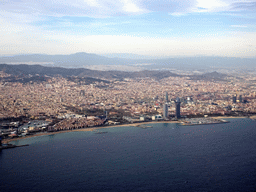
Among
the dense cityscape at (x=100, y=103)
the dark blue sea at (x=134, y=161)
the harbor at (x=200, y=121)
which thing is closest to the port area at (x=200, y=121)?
the harbor at (x=200, y=121)

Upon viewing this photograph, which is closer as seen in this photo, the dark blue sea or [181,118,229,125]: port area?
the dark blue sea

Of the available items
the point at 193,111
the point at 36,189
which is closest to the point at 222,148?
the point at 36,189

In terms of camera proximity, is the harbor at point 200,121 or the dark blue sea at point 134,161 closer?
the dark blue sea at point 134,161

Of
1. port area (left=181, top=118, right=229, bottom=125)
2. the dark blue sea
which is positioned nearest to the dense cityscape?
port area (left=181, top=118, right=229, bottom=125)

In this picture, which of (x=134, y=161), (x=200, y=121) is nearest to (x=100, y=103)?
(x=200, y=121)

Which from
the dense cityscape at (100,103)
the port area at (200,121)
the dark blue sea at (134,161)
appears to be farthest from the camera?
the dense cityscape at (100,103)

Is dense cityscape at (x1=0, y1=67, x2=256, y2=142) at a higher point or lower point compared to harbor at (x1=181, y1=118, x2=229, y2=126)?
higher

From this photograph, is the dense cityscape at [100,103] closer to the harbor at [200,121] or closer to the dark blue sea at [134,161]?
the harbor at [200,121]

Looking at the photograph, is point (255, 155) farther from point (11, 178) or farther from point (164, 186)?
point (11, 178)

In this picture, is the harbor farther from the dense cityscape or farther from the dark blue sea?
the dark blue sea

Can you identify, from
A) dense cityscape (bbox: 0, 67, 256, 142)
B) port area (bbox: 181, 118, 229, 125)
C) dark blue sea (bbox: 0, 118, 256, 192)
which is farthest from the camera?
dense cityscape (bbox: 0, 67, 256, 142)
